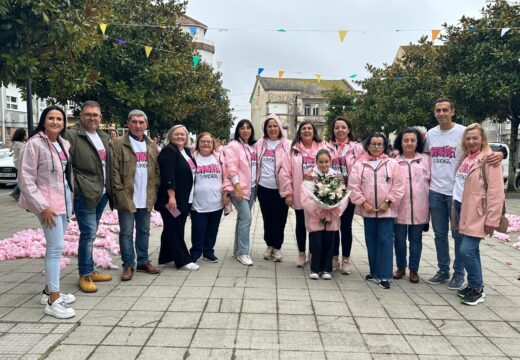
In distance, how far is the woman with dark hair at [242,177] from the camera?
19.7 ft

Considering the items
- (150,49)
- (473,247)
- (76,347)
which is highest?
(150,49)

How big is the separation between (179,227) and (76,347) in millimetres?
2363

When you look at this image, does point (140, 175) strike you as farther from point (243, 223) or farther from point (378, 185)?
point (378, 185)

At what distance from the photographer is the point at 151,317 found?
4.16 m

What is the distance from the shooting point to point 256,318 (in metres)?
4.16

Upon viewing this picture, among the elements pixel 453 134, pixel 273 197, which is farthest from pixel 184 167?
pixel 453 134

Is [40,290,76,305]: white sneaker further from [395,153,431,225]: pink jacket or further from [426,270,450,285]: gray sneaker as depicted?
[426,270,450,285]: gray sneaker

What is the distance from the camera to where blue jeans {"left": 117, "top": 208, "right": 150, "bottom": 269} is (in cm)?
521

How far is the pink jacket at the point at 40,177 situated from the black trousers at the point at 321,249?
9.31ft

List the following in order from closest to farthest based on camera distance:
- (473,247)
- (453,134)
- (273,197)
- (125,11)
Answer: (473,247) < (453,134) < (273,197) < (125,11)

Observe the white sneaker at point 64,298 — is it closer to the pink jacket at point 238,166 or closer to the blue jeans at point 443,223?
the pink jacket at point 238,166

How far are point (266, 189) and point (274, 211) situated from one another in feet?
1.08

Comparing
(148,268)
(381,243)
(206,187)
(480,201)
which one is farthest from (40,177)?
(480,201)

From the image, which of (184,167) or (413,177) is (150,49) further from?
(413,177)
